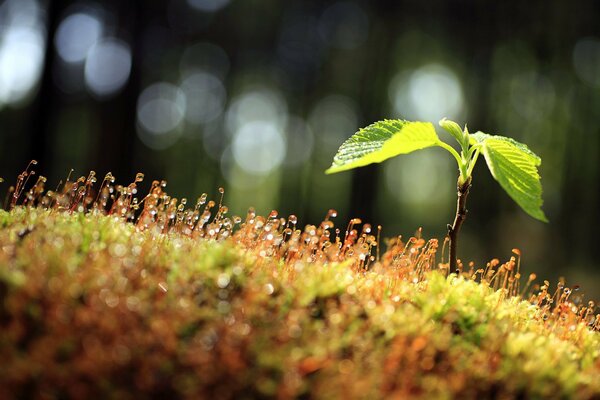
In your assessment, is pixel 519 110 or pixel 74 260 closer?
pixel 74 260

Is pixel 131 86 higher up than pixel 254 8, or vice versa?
pixel 254 8

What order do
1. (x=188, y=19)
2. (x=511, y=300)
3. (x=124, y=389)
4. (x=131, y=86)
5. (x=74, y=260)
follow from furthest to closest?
1. (x=188, y=19)
2. (x=131, y=86)
3. (x=511, y=300)
4. (x=74, y=260)
5. (x=124, y=389)

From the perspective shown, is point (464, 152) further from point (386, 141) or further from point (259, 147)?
point (259, 147)

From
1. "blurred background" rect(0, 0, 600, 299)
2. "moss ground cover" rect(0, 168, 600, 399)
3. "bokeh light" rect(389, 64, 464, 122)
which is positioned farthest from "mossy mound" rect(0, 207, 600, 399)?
"bokeh light" rect(389, 64, 464, 122)

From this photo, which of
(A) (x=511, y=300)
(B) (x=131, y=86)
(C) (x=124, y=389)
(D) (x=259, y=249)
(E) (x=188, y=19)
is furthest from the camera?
(E) (x=188, y=19)

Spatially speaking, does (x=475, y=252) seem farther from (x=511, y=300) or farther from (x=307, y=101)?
(x=511, y=300)

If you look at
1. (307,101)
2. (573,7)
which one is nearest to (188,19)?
(307,101)

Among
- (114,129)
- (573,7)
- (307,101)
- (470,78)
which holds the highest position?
(573,7)
